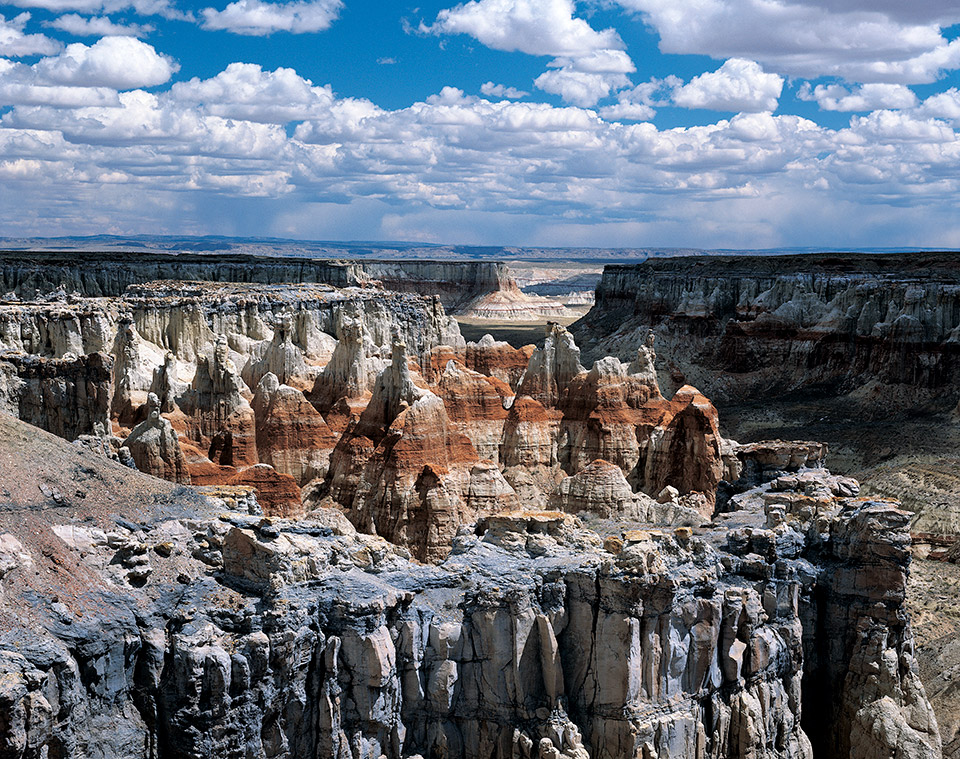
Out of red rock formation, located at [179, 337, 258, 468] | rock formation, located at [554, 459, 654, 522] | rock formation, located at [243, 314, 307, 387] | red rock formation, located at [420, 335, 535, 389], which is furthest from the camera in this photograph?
red rock formation, located at [420, 335, 535, 389]

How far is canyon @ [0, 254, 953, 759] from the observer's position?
534 inches

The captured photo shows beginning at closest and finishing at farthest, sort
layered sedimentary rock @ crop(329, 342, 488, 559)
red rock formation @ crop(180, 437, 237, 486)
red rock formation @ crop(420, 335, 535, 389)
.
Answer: layered sedimentary rock @ crop(329, 342, 488, 559), red rock formation @ crop(180, 437, 237, 486), red rock formation @ crop(420, 335, 535, 389)

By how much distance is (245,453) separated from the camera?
105 ft

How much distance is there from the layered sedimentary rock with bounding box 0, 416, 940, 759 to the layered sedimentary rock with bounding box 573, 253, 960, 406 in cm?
3773

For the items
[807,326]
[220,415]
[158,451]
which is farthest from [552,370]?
[807,326]

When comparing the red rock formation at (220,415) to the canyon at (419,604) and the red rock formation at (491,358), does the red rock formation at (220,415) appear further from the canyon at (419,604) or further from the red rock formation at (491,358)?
the red rock formation at (491,358)

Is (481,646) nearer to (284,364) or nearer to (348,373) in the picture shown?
(348,373)

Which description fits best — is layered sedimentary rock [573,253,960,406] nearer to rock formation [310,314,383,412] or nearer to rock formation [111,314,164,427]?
rock formation [310,314,383,412]

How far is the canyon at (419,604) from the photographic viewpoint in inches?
534

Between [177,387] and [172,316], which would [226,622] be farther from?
[172,316]

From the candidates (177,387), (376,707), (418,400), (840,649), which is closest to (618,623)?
(376,707)

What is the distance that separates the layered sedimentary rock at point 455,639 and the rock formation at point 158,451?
29.7ft

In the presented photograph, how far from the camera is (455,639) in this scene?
15914 millimetres

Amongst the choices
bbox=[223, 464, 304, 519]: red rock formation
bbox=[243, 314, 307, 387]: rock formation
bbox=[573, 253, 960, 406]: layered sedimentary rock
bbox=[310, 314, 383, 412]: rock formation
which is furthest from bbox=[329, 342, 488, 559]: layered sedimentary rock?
bbox=[573, 253, 960, 406]: layered sedimentary rock
